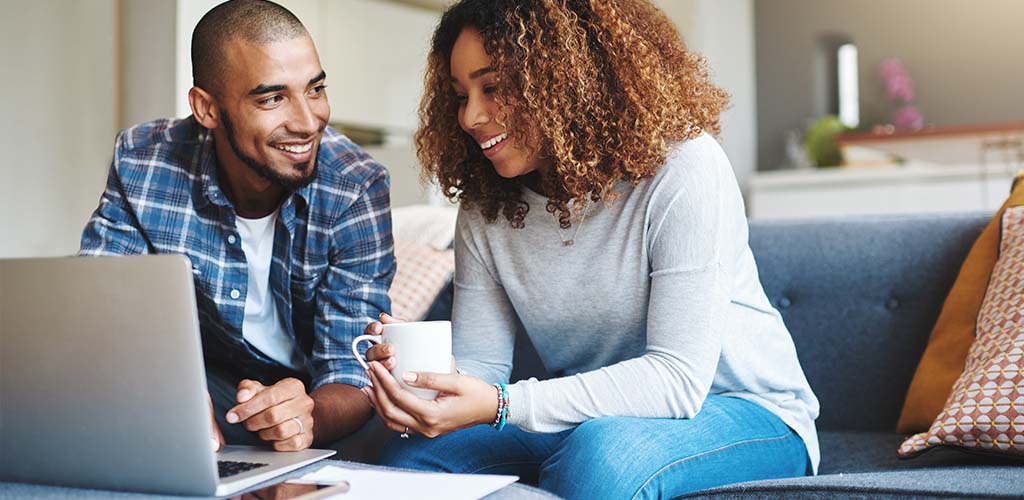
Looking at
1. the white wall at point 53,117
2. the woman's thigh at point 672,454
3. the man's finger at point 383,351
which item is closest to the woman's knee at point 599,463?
the woman's thigh at point 672,454

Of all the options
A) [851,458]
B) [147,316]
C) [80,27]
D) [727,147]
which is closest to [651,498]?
[851,458]

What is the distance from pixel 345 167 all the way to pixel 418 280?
1.24 feet

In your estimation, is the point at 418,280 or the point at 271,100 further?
the point at 418,280

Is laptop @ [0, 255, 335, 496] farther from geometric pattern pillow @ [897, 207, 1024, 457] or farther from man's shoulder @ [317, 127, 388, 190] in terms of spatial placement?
geometric pattern pillow @ [897, 207, 1024, 457]

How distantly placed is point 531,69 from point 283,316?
0.63m

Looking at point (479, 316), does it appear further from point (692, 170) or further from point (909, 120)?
point (909, 120)

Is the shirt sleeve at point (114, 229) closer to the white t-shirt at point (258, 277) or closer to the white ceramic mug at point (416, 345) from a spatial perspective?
the white t-shirt at point (258, 277)

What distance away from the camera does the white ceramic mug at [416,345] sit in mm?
1105

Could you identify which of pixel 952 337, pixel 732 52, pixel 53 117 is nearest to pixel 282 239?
pixel 952 337

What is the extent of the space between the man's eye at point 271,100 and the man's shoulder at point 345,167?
0.14m

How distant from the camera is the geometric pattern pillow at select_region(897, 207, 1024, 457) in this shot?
1295 millimetres

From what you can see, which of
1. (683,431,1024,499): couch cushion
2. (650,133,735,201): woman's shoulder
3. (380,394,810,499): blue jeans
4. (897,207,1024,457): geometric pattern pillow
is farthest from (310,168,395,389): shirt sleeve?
(897,207,1024,457): geometric pattern pillow

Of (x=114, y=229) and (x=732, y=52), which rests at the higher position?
(x=732, y=52)

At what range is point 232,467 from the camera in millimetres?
1021
